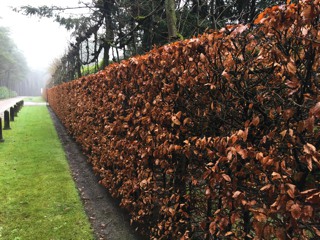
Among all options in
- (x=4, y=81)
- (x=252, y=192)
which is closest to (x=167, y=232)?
(x=252, y=192)

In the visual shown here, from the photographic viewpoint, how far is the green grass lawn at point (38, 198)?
4497mm

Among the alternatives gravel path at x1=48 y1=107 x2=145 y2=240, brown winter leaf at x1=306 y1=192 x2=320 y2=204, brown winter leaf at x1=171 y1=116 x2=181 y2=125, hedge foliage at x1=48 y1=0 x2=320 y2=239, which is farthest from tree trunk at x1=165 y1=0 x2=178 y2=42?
brown winter leaf at x1=306 y1=192 x2=320 y2=204

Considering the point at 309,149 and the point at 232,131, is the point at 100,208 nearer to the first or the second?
the point at 232,131

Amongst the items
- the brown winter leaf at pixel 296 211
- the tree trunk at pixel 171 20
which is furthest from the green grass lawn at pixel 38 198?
the tree trunk at pixel 171 20

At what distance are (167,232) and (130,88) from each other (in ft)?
7.83

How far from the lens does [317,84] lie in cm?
173

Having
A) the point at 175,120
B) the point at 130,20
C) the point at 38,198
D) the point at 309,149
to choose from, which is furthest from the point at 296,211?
the point at 130,20

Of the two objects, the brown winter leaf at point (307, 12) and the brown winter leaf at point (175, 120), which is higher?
the brown winter leaf at point (307, 12)

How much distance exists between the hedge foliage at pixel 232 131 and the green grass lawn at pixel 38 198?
118 centimetres

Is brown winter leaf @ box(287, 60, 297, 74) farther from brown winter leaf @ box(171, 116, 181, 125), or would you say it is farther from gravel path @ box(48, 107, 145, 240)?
gravel path @ box(48, 107, 145, 240)

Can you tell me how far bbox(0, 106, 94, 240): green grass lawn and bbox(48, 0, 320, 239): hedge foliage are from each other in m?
1.18

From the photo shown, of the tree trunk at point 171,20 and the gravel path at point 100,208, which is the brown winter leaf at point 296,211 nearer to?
the gravel path at point 100,208

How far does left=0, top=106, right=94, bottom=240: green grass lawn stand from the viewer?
14.8 feet

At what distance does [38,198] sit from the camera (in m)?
5.75
